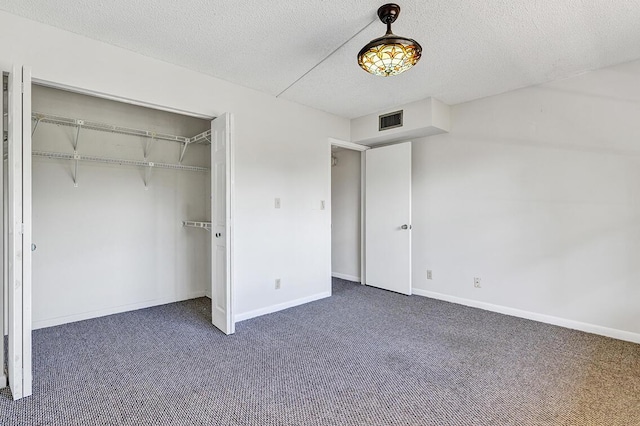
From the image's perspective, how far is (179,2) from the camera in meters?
2.03

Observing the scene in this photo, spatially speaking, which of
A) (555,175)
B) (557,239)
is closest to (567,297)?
(557,239)

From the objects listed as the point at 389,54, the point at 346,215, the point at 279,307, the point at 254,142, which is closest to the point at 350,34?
the point at 389,54

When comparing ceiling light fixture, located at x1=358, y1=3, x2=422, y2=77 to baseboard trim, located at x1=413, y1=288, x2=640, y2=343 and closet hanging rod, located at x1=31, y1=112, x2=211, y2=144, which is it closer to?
closet hanging rod, located at x1=31, y1=112, x2=211, y2=144

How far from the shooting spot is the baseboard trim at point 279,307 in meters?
3.37

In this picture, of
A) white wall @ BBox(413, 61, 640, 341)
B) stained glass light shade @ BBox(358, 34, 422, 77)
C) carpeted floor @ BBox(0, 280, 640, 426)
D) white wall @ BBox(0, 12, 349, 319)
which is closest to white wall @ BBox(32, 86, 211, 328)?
carpeted floor @ BBox(0, 280, 640, 426)

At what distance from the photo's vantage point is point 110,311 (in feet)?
11.3

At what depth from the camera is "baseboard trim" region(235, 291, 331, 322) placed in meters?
3.37

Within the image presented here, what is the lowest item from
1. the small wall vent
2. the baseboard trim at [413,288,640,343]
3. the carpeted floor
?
the carpeted floor

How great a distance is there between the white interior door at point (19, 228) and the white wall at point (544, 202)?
385cm

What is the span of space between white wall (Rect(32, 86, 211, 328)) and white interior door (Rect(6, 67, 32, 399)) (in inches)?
56.3

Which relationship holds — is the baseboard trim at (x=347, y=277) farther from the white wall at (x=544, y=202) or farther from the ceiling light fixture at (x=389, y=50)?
the ceiling light fixture at (x=389, y=50)

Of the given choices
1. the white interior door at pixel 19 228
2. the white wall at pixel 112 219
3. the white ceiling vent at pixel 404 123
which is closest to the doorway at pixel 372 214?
the white ceiling vent at pixel 404 123

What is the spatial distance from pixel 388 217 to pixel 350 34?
2599 millimetres

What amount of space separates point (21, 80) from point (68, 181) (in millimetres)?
1620
